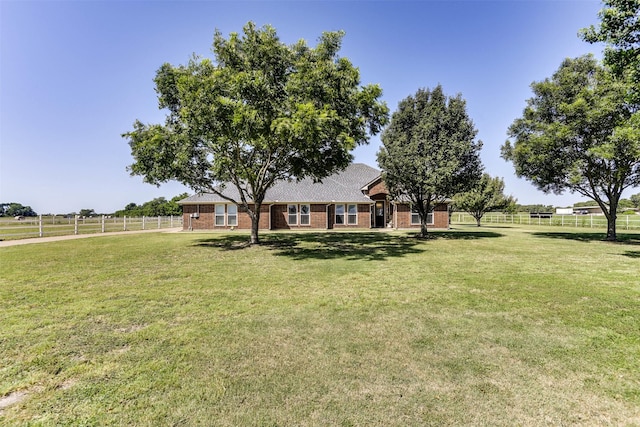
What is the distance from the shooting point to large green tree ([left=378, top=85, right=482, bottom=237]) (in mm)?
17375

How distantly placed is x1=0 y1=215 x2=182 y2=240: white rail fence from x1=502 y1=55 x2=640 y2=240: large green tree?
98.8ft

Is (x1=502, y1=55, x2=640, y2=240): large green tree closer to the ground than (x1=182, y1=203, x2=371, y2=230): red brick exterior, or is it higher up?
higher up

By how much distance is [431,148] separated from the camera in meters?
17.7

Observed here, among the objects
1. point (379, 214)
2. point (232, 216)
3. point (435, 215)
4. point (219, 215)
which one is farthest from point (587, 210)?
point (219, 215)

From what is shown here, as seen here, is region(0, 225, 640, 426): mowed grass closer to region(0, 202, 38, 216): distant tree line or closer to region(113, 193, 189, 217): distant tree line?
region(113, 193, 189, 217): distant tree line

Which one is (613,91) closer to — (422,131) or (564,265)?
(422,131)

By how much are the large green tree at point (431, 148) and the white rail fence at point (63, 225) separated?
72.1 ft

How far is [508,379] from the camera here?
3178 millimetres

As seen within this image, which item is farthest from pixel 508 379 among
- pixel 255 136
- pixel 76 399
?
pixel 255 136

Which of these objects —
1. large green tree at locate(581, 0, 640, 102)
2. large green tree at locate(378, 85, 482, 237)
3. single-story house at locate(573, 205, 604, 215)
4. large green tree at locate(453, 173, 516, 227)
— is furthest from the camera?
single-story house at locate(573, 205, 604, 215)

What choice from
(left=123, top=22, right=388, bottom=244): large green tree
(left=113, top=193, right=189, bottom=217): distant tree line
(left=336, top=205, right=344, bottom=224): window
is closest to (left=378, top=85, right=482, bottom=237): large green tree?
(left=123, top=22, right=388, bottom=244): large green tree

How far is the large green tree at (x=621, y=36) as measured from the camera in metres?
9.57

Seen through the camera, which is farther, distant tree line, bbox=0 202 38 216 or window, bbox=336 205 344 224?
distant tree line, bbox=0 202 38 216

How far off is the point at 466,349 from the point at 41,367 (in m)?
4.94
